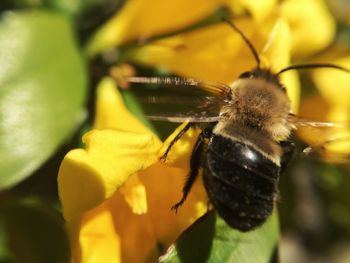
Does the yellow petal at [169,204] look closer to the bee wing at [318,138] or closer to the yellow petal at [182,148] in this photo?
the yellow petal at [182,148]

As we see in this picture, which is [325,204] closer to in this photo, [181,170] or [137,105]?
[137,105]

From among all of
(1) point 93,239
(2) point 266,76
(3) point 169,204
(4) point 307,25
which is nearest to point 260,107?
(2) point 266,76

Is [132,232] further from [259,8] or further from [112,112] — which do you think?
[259,8]

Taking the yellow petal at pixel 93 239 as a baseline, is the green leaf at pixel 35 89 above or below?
above

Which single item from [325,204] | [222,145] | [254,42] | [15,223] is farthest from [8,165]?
[325,204]

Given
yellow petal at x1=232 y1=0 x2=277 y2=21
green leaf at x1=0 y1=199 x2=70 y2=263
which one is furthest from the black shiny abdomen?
yellow petal at x1=232 y1=0 x2=277 y2=21

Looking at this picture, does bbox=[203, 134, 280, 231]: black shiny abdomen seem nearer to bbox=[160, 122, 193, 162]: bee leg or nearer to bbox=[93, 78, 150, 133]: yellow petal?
bbox=[160, 122, 193, 162]: bee leg

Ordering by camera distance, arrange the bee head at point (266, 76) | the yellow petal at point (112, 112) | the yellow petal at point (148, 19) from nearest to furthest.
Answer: the bee head at point (266, 76), the yellow petal at point (112, 112), the yellow petal at point (148, 19)

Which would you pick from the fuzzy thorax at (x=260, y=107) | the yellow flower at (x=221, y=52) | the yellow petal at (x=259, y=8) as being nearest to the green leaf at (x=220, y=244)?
the fuzzy thorax at (x=260, y=107)
